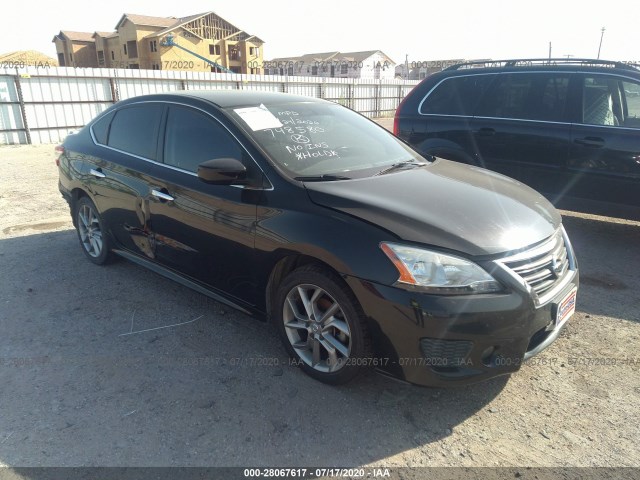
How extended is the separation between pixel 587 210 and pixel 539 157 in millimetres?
766

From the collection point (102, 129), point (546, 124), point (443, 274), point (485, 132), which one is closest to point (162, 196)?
point (102, 129)

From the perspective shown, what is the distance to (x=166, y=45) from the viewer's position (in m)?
51.8

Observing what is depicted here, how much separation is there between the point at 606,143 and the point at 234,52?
61.2 meters

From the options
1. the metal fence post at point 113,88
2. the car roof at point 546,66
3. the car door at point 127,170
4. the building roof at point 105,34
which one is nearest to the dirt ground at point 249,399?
the car door at point 127,170

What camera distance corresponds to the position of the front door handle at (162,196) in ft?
11.4

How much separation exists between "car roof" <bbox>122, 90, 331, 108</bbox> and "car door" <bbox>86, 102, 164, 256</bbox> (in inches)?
6.5

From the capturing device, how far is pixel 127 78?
1808 cm

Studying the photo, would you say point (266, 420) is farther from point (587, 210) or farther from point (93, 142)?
point (587, 210)

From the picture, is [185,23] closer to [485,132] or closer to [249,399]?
[485,132]

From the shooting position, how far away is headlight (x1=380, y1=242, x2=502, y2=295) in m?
2.34

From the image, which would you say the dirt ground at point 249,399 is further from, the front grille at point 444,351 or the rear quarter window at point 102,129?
the rear quarter window at point 102,129

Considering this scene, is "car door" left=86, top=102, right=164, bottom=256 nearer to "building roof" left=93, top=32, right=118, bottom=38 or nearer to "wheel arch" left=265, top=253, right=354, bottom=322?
"wheel arch" left=265, top=253, right=354, bottom=322

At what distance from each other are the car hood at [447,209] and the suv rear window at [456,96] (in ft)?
9.20

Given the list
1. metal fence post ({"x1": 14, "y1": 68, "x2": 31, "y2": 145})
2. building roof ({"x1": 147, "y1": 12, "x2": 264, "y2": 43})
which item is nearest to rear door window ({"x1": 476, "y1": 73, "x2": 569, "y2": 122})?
metal fence post ({"x1": 14, "y1": 68, "x2": 31, "y2": 145})
